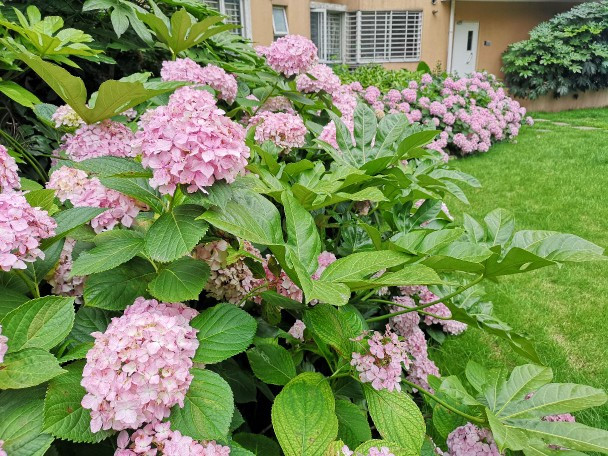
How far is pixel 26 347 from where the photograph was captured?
764mm

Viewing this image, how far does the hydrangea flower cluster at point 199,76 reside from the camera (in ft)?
5.95

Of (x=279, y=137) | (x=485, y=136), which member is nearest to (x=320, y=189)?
(x=279, y=137)

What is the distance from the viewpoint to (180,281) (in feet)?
2.91

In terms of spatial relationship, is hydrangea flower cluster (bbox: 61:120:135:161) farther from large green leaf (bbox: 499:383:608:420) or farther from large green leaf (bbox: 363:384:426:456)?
large green leaf (bbox: 499:383:608:420)

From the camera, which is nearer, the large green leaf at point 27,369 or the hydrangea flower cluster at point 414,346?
the large green leaf at point 27,369

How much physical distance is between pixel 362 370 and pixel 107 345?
523 millimetres

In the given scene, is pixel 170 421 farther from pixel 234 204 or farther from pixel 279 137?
pixel 279 137

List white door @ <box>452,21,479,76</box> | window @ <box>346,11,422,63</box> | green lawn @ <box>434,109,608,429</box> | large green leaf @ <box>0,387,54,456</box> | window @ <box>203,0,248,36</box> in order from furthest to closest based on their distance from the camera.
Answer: white door @ <box>452,21,479,76</box> < window @ <box>346,11,422,63</box> < window @ <box>203,0,248,36</box> < green lawn @ <box>434,109,608,429</box> < large green leaf @ <box>0,387,54,456</box>

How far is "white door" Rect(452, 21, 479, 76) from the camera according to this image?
14.4 metres

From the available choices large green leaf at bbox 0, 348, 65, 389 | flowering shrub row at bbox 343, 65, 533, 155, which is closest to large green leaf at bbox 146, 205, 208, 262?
large green leaf at bbox 0, 348, 65, 389

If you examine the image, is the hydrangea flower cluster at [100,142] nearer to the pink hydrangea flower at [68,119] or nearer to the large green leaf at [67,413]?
the pink hydrangea flower at [68,119]

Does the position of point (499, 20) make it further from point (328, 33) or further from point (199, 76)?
point (199, 76)

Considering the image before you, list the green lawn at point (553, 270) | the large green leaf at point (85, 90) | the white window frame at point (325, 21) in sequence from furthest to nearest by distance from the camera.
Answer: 1. the white window frame at point (325, 21)
2. the green lawn at point (553, 270)
3. the large green leaf at point (85, 90)

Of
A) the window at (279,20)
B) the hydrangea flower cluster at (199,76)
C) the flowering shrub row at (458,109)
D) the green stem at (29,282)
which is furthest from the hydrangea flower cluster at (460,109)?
the green stem at (29,282)
